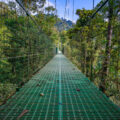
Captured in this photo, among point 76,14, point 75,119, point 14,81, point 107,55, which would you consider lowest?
point 75,119

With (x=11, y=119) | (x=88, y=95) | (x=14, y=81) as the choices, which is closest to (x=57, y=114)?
(x=11, y=119)

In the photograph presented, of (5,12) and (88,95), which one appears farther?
(88,95)

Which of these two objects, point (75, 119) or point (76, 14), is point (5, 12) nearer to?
point (75, 119)

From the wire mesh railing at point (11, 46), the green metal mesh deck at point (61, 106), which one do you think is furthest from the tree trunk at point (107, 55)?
the wire mesh railing at point (11, 46)

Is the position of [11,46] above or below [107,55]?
above

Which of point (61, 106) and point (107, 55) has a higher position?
point (107, 55)

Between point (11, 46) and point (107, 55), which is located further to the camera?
point (11, 46)

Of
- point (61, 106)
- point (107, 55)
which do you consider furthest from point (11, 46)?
point (107, 55)

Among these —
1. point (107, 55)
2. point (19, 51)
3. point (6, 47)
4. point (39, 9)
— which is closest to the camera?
point (107, 55)

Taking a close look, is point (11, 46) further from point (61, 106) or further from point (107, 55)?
point (107, 55)

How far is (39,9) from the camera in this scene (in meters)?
5.36

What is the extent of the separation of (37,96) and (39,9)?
4.88 meters

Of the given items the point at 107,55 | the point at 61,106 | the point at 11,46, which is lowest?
the point at 61,106

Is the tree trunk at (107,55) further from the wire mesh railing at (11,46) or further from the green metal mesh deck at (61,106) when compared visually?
the wire mesh railing at (11,46)
